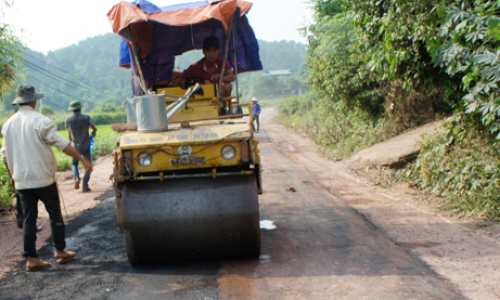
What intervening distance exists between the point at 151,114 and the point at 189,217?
1.08 metres

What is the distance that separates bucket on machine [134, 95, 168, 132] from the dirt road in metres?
1.37

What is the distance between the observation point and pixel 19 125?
4656 millimetres

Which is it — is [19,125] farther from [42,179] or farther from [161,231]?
[161,231]

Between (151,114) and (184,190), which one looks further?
(151,114)

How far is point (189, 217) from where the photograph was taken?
14.2 ft

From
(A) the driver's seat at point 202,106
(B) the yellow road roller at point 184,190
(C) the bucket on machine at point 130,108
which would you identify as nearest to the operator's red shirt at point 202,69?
(A) the driver's seat at point 202,106

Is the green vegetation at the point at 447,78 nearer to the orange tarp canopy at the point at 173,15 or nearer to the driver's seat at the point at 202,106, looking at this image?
the orange tarp canopy at the point at 173,15

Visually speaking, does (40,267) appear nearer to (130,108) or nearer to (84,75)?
(130,108)

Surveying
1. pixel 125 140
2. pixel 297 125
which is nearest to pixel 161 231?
pixel 125 140

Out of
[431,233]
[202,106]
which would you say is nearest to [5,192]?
[202,106]

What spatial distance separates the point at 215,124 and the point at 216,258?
1.41 meters

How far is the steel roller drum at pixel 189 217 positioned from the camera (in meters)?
4.33

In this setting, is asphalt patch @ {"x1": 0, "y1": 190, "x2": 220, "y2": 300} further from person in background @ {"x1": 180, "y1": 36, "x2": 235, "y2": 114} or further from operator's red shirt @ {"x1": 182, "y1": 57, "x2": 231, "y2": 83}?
operator's red shirt @ {"x1": 182, "y1": 57, "x2": 231, "y2": 83}

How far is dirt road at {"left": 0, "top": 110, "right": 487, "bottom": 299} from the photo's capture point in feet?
12.6
